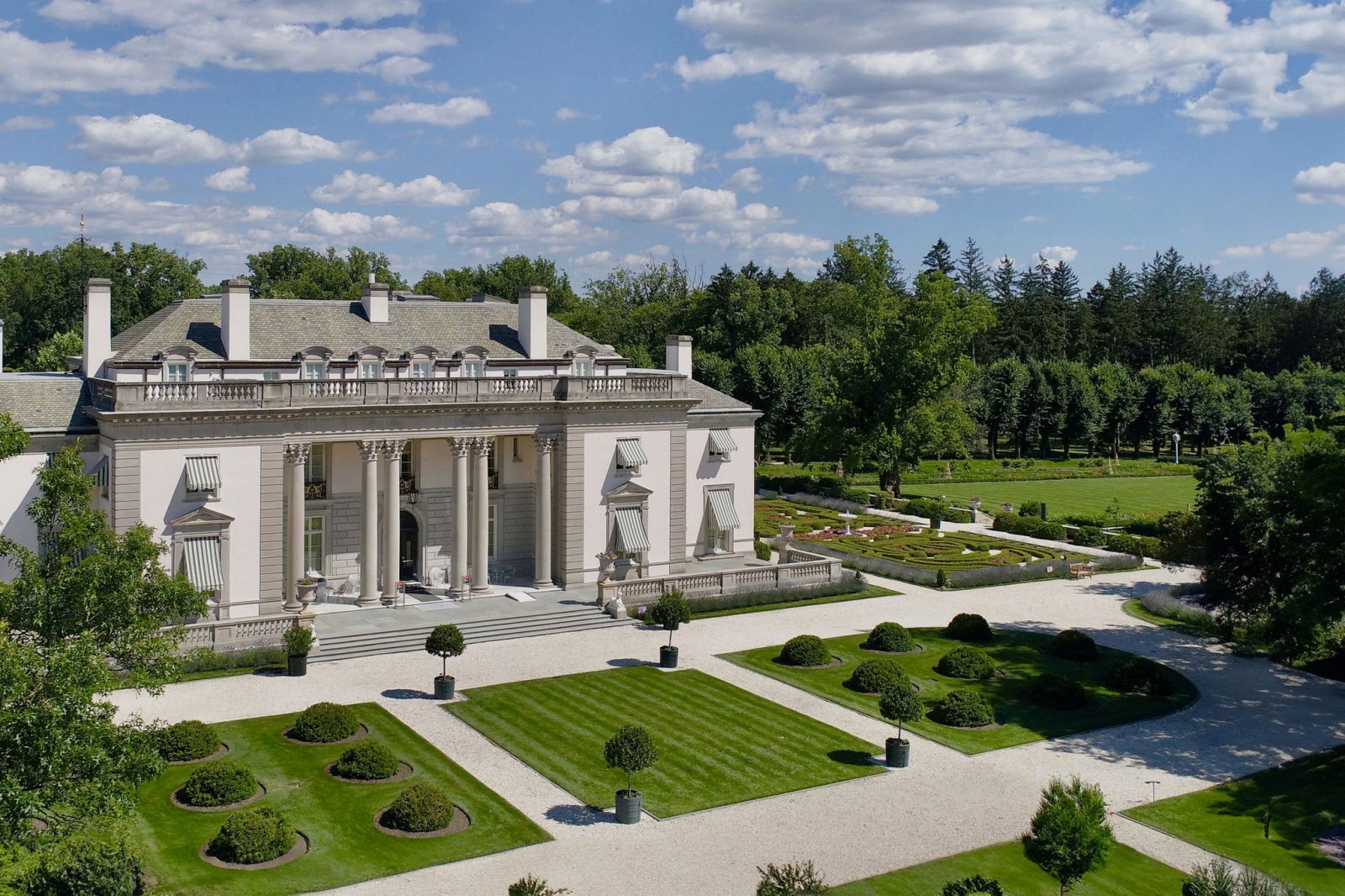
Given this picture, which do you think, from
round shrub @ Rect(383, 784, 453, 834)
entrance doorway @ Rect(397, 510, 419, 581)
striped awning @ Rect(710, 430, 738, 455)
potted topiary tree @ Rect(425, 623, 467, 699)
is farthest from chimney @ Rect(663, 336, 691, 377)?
round shrub @ Rect(383, 784, 453, 834)

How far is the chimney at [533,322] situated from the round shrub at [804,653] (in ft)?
60.3

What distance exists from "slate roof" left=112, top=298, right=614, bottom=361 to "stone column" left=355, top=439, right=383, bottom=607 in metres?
4.56

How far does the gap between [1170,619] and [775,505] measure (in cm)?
3039

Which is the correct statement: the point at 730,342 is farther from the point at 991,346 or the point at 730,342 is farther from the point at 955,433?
the point at 991,346

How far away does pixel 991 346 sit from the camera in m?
146

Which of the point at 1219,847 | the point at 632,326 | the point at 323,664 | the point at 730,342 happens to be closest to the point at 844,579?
the point at 323,664

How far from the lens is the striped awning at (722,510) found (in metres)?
55.3

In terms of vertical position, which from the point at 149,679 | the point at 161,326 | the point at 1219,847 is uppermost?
the point at 161,326

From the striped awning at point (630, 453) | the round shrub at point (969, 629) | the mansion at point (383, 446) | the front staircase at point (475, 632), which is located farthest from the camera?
the striped awning at point (630, 453)

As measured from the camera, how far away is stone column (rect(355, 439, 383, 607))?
46.2 metres

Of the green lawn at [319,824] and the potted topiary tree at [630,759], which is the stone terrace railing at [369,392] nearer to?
the green lawn at [319,824]

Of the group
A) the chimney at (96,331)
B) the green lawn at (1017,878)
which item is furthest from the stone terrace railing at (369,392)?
the green lawn at (1017,878)

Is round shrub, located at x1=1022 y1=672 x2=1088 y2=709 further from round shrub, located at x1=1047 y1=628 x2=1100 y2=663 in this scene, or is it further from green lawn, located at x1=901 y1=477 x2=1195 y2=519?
green lawn, located at x1=901 y1=477 x2=1195 y2=519

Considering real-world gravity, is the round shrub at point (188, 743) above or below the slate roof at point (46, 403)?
below
